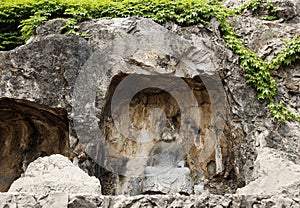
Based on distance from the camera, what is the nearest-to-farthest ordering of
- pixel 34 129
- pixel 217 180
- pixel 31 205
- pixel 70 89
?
pixel 31 205
pixel 70 89
pixel 217 180
pixel 34 129

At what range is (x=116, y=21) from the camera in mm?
8992

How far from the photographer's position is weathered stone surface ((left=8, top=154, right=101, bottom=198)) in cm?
521

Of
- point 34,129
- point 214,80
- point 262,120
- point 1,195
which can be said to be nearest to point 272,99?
point 262,120

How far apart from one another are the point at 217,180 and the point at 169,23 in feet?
12.3

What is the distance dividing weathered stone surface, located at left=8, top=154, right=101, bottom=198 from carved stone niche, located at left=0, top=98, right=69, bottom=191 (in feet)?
10.2

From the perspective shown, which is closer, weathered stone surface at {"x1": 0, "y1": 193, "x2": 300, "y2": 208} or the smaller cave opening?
weathered stone surface at {"x1": 0, "y1": 193, "x2": 300, "y2": 208}

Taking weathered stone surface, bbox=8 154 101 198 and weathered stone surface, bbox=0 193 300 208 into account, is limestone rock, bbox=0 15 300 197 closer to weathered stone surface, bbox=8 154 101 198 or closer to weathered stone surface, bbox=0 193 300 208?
weathered stone surface, bbox=8 154 101 198

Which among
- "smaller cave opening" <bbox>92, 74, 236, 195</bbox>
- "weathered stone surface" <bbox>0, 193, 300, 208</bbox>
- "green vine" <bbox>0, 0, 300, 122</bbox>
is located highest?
"green vine" <bbox>0, 0, 300, 122</bbox>

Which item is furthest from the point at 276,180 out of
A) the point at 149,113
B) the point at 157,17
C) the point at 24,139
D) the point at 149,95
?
the point at 24,139

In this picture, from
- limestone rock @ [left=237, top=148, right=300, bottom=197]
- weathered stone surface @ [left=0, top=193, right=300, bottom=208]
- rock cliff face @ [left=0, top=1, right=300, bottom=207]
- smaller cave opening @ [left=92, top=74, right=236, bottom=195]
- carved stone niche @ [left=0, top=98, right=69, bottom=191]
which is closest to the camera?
weathered stone surface @ [left=0, top=193, right=300, bottom=208]

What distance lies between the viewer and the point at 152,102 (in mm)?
9484

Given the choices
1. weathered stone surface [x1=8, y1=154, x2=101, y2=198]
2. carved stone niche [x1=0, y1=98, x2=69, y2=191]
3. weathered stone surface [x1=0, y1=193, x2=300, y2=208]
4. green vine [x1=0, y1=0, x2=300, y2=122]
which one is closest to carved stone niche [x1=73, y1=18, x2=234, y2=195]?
green vine [x1=0, y1=0, x2=300, y2=122]

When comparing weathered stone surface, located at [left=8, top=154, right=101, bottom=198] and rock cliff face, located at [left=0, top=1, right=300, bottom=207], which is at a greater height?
rock cliff face, located at [left=0, top=1, right=300, bottom=207]

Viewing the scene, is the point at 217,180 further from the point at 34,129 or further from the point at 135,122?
the point at 34,129
